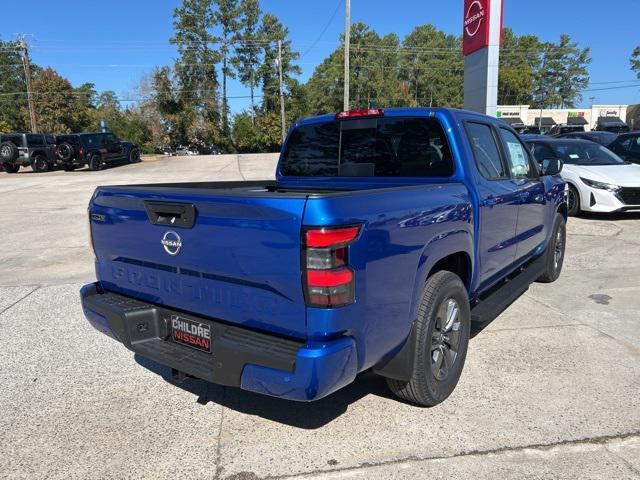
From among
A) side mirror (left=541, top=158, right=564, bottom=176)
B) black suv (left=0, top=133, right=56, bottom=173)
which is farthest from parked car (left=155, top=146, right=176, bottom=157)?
side mirror (left=541, top=158, right=564, bottom=176)

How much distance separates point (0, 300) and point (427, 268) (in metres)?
5.20

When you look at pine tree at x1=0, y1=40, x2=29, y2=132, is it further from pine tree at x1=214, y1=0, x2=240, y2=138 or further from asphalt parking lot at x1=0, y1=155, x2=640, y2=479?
asphalt parking lot at x1=0, y1=155, x2=640, y2=479

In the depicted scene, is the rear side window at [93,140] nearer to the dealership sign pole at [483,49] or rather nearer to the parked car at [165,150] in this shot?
the dealership sign pole at [483,49]

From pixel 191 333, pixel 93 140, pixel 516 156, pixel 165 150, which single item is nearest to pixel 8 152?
pixel 93 140

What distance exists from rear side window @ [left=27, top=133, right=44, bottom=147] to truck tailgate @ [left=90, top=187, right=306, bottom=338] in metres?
27.3

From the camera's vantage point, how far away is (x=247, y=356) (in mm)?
2338

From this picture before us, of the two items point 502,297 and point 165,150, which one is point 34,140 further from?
point 165,150

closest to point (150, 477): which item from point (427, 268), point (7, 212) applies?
point (427, 268)

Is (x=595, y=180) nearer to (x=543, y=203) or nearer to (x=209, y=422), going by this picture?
(x=543, y=203)

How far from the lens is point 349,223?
2.21m

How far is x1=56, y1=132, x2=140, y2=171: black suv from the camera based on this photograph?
25.6m

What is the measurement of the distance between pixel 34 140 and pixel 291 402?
28281 mm

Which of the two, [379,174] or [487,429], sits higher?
[379,174]

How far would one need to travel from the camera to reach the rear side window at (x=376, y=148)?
11.8ft
